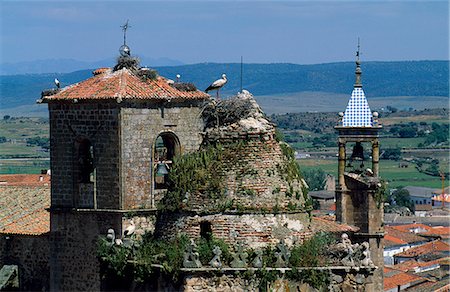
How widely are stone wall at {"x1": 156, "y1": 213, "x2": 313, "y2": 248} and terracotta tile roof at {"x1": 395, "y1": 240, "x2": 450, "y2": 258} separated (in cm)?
8629

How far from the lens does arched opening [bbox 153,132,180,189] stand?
3694 cm

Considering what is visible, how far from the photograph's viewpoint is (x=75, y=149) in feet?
123

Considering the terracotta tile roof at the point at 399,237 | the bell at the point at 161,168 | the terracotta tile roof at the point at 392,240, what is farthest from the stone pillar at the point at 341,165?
the terracotta tile roof at the point at 399,237

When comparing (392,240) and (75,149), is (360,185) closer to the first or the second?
(75,149)

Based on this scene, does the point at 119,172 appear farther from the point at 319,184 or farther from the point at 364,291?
the point at 319,184

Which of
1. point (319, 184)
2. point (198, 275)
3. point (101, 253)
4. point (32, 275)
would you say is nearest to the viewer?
point (198, 275)

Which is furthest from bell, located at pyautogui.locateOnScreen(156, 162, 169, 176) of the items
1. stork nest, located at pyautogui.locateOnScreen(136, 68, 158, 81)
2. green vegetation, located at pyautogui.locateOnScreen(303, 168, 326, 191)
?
green vegetation, located at pyautogui.locateOnScreen(303, 168, 326, 191)

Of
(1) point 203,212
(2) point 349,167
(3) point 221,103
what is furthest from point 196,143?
(2) point 349,167

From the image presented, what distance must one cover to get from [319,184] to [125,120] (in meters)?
137

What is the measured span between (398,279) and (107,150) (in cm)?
6162

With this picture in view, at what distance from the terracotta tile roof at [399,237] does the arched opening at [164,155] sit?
283 ft

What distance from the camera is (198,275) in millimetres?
32969

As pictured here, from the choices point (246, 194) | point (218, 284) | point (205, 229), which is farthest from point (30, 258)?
point (218, 284)

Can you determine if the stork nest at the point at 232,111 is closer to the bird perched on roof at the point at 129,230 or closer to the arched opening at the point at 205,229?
the arched opening at the point at 205,229
